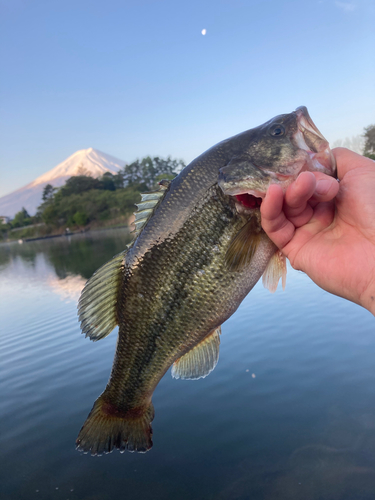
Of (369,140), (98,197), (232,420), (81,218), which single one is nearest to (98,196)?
(98,197)

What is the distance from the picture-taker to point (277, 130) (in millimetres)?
2506

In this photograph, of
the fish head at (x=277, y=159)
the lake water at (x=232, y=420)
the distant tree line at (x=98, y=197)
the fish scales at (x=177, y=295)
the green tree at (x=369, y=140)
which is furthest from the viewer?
the distant tree line at (x=98, y=197)

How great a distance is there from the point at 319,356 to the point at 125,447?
7.00m

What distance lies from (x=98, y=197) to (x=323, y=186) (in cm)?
10882

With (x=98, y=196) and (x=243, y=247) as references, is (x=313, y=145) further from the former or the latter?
(x=98, y=196)

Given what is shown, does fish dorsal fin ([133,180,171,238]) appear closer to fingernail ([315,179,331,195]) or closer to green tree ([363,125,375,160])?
fingernail ([315,179,331,195])

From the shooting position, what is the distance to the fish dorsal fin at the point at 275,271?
283 cm

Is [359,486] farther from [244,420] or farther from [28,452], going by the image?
[28,452]

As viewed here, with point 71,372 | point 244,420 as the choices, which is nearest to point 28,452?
point 71,372

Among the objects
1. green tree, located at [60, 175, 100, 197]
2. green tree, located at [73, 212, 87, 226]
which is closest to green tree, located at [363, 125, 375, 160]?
green tree, located at [73, 212, 87, 226]

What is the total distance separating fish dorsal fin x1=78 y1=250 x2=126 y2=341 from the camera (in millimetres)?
2799

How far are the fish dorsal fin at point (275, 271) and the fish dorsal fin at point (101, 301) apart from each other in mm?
1195

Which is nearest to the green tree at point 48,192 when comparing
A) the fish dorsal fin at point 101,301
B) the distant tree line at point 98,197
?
the distant tree line at point 98,197

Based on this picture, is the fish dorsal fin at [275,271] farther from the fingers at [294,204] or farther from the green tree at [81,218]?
the green tree at [81,218]
